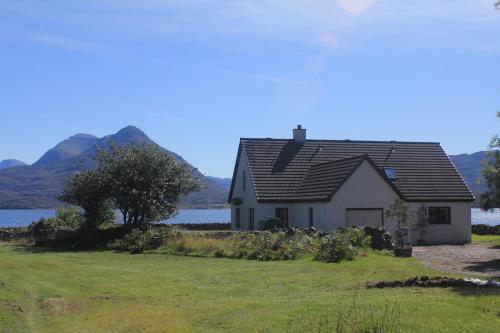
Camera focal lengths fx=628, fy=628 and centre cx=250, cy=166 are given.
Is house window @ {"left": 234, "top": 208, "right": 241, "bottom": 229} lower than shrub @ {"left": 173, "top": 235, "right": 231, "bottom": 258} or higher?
higher

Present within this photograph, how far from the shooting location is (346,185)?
3691 cm

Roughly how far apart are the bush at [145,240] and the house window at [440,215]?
16.7 m

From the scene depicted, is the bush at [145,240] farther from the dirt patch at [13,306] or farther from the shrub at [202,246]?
the dirt patch at [13,306]

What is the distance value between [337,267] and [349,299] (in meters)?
7.86

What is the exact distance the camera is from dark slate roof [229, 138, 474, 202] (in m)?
39.8

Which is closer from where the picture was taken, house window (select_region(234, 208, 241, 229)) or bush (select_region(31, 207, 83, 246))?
bush (select_region(31, 207, 83, 246))

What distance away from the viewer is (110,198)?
126ft

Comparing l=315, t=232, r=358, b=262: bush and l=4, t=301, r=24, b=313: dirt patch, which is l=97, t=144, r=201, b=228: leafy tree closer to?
l=315, t=232, r=358, b=262: bush

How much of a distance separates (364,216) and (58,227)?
61.7 ft

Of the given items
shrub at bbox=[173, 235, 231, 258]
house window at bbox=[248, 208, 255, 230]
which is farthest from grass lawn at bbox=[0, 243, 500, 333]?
Result: house window at bbox=[248, 208, 255, 230]

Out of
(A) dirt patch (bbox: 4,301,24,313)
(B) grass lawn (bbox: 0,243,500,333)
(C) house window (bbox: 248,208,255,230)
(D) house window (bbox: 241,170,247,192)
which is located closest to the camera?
(B) grass lawn (bbox: 0,243,500,333)

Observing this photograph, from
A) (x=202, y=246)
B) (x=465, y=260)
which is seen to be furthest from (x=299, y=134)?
(x=465, y=260)

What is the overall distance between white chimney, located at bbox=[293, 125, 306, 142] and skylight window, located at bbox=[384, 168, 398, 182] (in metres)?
7.02

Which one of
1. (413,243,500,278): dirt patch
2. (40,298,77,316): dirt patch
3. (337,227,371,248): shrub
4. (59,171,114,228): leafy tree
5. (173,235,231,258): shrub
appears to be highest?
(59,171,114,228): leafy tree
